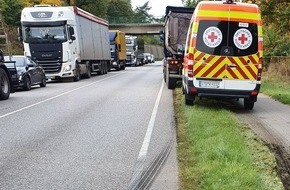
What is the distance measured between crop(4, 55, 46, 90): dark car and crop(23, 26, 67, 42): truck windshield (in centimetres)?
344

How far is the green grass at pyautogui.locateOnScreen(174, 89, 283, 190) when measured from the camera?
16.0ft

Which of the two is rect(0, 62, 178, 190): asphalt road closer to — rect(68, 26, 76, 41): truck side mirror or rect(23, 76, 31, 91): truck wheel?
rect(23, 76, 31, 91): truck wheel

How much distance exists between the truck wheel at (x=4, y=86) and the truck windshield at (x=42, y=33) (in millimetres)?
8078

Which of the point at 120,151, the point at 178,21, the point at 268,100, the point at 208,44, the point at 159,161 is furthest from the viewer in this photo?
the point at 178,21

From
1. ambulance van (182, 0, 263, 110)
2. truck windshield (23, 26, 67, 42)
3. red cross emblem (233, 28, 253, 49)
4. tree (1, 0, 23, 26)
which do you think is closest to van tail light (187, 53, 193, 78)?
ambulance van (182, 0, 263, 110)

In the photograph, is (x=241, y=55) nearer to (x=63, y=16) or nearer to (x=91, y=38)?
(x=63, y=16)

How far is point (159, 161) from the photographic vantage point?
240 inches

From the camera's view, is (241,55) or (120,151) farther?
(241,55)

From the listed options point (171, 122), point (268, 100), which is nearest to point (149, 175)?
point (171, 122)

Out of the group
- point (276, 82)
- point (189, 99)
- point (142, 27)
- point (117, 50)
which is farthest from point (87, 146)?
point (142, 27)

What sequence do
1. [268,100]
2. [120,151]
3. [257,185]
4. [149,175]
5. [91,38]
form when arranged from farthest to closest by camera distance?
[91,38]
[268,100]
[120,151]
[149,175]
[257,185]

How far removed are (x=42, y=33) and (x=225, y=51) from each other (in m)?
14.2

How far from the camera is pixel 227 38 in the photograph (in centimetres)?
1069

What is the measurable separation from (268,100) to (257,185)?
31.7 ft
